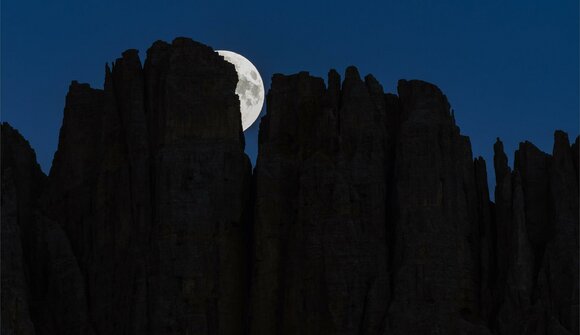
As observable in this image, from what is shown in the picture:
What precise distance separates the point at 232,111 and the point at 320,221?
6.59m

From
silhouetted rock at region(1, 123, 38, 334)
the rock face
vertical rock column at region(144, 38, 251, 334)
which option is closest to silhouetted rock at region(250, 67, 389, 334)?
the rock face

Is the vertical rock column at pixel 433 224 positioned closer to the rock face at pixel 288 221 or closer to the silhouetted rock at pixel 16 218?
the rock face at pixel 288 221

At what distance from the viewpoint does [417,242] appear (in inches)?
3770

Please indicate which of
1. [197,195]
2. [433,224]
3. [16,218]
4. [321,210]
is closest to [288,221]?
[321,210]

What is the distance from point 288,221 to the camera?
98.6m

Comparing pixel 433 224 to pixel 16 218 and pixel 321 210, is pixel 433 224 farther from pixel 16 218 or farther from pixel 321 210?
pixel 16 218

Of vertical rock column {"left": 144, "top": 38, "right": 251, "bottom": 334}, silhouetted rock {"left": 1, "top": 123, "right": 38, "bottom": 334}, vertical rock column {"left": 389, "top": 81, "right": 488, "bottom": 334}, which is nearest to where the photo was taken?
vertical rock column {"left": 389, "top": 81, "right": 488, "bottom": 334}

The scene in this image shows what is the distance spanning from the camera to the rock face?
95812 millimetres

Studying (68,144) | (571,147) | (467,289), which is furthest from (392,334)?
(68,144)

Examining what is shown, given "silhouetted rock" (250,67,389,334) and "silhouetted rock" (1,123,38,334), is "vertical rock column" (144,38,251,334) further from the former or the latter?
"silhouetted rock" (1,123,38,334)

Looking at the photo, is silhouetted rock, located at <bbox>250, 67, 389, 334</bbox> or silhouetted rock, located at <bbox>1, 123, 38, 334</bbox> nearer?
silhouetted rock, located at <bbox>250, 67, 389, 334</bbox>

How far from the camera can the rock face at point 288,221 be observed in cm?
9581

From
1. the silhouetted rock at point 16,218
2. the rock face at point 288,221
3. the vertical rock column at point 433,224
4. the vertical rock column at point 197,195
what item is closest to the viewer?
the vertical rock column at point 433,224

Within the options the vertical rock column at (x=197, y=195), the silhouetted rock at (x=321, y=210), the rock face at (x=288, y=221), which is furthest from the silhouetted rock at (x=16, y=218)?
the silhouetted rock at (x=321, y=210)
